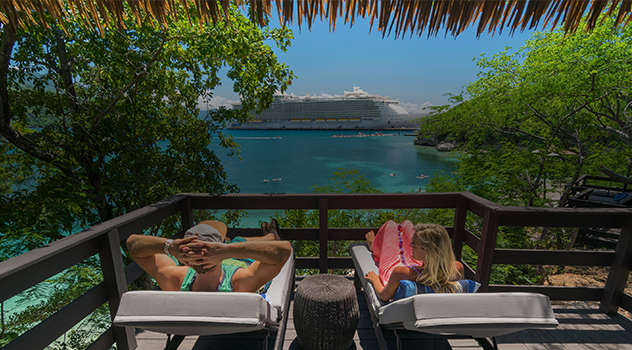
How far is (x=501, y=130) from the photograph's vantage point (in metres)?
6.70

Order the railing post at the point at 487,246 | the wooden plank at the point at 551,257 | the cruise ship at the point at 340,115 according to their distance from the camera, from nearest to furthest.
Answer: the railing post at the point at 487,246, the wooden plank at the point at 551,257, the cruise ship at the point at 340,115

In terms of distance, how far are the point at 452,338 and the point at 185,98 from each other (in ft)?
14.1

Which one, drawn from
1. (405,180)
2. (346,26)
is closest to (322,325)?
(346,26)

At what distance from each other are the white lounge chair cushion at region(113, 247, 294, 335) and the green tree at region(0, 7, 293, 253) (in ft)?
5.50

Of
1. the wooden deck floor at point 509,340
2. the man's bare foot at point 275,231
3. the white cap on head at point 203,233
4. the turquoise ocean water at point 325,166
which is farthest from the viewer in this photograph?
the turquoise ocean water at point 325,166

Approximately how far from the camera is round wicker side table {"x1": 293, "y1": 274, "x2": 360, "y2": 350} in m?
1.52

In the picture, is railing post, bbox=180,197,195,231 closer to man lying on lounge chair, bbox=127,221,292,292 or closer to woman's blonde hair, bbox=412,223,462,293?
man lying on lounge chair, bbox=127,221,292,292

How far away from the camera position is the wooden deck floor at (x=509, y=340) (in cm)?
174

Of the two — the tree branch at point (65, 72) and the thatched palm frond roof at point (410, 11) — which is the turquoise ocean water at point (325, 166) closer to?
the tree branch at point (65, 72)

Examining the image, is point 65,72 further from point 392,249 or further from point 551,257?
point 551,257

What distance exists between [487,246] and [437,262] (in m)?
0.86

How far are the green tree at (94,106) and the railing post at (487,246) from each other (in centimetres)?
283

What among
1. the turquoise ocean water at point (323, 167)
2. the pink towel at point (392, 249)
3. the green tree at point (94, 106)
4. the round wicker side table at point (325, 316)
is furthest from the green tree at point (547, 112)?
the turquoise ocean water at point (323, 167)

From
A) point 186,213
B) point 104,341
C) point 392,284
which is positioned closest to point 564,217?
point 392,284
